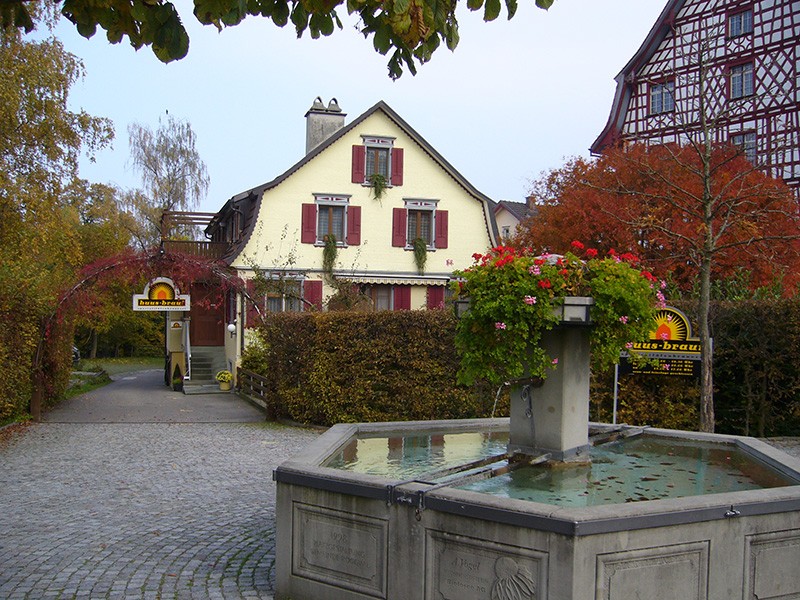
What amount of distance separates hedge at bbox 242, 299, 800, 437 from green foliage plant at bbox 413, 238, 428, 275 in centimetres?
1261

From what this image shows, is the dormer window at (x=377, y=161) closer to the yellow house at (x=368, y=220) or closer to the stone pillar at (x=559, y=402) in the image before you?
the yellow house at (x=368, y=220)

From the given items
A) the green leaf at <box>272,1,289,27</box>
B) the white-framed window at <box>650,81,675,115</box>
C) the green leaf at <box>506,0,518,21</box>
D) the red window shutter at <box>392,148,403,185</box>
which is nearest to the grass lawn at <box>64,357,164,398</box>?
the red window shutter at <box>392,148,403,185</box>

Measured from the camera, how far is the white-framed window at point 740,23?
29922 mm

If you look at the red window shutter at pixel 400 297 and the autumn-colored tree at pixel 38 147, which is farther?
the red window shutter at pixel 400 297

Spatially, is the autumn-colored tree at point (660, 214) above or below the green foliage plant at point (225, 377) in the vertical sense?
above

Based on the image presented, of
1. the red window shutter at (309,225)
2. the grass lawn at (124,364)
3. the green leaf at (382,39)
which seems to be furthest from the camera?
the grass lawn at (124,364)

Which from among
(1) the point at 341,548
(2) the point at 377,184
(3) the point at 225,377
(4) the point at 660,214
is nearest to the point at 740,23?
(4) the point at 660,214

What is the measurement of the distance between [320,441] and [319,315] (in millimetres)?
8998

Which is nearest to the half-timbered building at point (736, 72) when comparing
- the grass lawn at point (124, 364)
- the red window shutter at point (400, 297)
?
the red window shutter at point (400, 297)

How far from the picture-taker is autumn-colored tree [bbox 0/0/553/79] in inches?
183

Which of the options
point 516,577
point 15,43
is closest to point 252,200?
point 15,43

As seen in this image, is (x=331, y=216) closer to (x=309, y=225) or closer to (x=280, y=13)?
(x=309, y=225)

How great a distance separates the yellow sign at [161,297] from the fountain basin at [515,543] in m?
17.6

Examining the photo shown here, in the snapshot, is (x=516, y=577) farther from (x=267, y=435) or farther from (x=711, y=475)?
(x=267, y=435)
